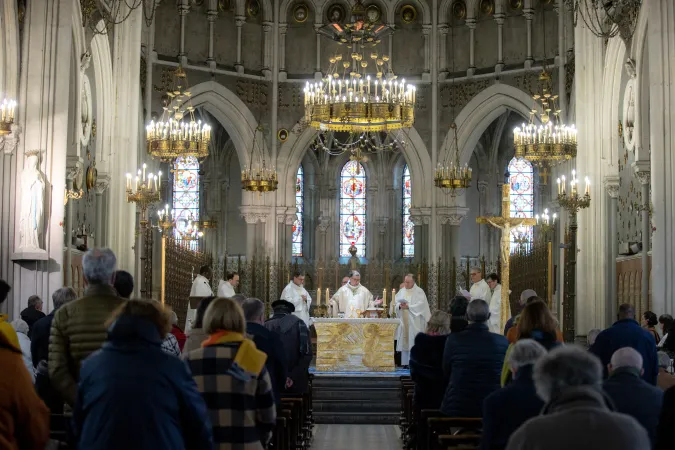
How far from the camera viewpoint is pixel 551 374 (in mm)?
4312

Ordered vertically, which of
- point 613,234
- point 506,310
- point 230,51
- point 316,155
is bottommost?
point 506,310

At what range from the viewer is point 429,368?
10461 mm

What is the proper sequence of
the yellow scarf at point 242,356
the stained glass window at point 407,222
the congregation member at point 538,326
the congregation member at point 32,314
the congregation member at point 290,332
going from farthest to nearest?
the stained glass window at point 407,222, the congregation member at point 32,314, the congregation member at point 290,332, the congregation member at point 538,326, the yellow scarf at point 242,356

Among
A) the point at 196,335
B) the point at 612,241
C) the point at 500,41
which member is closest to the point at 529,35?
the point at 500,41

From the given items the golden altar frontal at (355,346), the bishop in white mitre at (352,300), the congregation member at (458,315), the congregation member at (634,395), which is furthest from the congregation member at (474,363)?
the bishop in white mitre at (352,300)

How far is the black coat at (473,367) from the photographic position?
29.2 feet

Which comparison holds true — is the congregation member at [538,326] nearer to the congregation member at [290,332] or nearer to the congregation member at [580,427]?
the congregation member at [580,427]

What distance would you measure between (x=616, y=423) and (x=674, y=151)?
13192 millimetres

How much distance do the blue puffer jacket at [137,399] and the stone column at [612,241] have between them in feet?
60.8

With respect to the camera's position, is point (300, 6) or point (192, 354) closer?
point (192, 354)

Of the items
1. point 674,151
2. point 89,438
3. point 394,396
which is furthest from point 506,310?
point 89,438

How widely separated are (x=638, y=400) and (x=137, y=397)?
2797mm

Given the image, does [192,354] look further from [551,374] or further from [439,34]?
[439,34]

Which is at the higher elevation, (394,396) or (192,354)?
(192,354)
